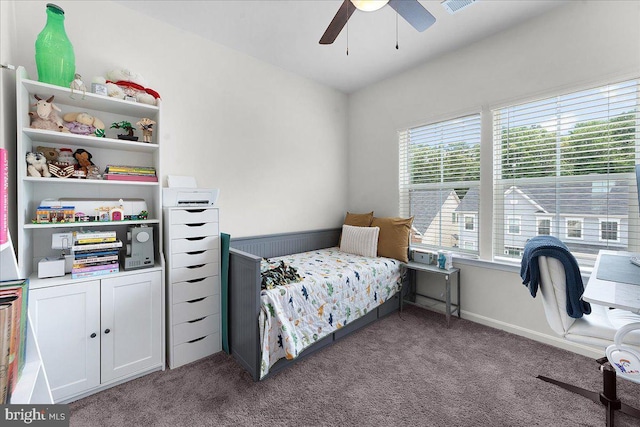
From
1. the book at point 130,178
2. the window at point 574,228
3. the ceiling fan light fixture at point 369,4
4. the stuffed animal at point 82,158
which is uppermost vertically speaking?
the ceiling fan light fixture at point 369,4

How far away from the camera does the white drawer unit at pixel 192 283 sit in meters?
1.98

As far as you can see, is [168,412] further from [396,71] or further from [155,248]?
[396,71]

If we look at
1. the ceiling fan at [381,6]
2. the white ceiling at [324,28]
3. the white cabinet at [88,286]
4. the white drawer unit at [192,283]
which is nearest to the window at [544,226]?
the white ceiling at [324,28]

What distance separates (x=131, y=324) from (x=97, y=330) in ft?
0.58

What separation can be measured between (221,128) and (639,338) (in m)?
3.17

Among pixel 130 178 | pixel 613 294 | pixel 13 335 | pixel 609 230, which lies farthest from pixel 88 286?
pixel 609 230

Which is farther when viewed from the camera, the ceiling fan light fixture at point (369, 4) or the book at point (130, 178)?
the book at point (130, 178)

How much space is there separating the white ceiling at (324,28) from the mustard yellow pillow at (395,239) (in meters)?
1.77

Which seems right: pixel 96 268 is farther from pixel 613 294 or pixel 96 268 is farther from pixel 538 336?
pixel 538 336

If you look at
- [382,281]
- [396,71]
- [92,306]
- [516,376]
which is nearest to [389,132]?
[396,71]

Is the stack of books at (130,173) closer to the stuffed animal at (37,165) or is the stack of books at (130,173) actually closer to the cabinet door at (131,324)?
the stuffed animal at (37,165)

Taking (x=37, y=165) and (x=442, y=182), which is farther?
(x=442, y=182)

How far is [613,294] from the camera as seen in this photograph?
3.81 ft

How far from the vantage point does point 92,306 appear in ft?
5.53
